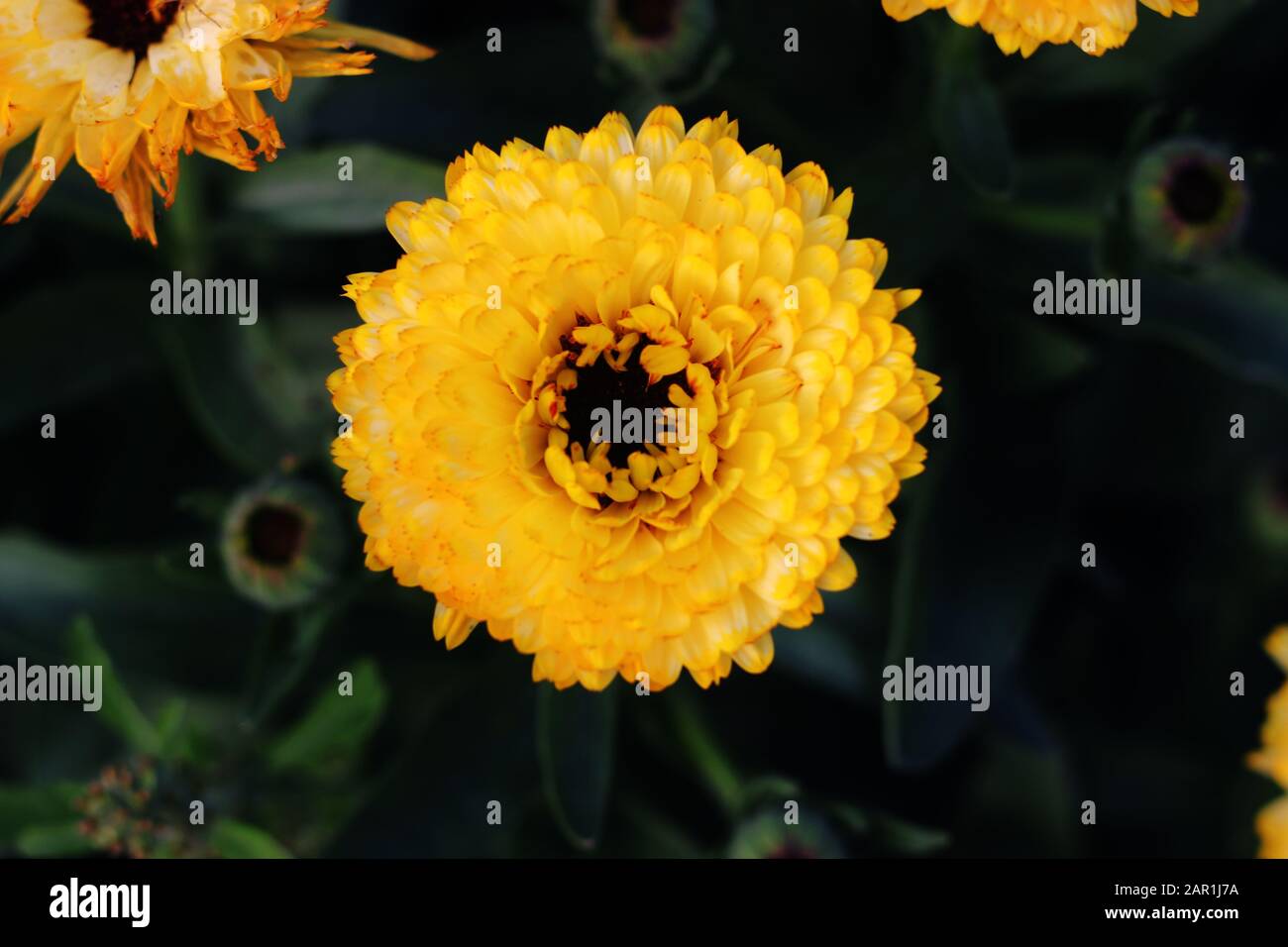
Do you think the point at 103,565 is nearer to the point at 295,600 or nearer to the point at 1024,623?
the point at 295,600

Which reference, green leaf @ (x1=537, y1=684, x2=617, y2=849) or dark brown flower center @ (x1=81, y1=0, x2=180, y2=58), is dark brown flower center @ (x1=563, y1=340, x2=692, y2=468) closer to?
green leaf @ (x1=537, y1=684, x2=617, y2=849)

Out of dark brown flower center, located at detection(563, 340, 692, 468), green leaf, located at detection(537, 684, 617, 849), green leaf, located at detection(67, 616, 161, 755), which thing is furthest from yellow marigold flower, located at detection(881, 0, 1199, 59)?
green leaf, located at detection(67, 616, 161, 755)

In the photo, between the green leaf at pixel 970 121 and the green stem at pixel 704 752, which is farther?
the green stem at pixel 704 752

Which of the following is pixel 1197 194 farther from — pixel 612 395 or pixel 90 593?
pixel 90 593

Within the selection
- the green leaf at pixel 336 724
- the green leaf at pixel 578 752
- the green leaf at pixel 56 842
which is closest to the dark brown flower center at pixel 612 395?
the green leaf at pixel 578 752

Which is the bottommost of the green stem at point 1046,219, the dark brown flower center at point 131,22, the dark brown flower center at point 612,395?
the dark brown flower center at point 612,395

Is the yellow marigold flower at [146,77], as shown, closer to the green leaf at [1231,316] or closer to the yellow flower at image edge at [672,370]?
the yellow flower at image edge at [672,370]
